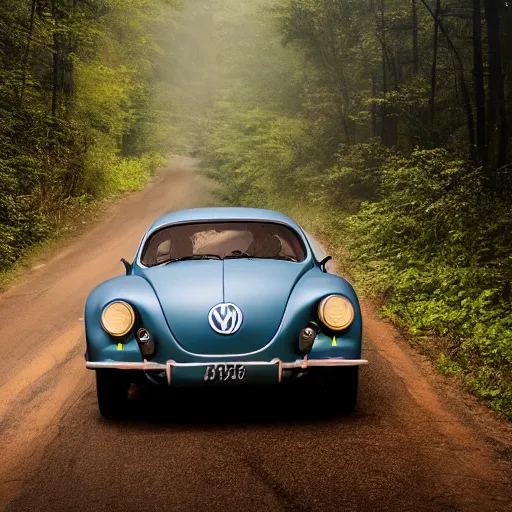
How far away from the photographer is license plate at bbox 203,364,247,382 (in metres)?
4.39

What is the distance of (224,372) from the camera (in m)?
4.40

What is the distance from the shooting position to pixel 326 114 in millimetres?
20906

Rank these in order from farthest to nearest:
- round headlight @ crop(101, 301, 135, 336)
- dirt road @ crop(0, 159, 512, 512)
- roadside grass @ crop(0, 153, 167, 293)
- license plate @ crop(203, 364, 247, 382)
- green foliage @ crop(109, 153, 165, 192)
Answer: green foliage @ crop(109, 153, 165, 192) → roadside grass @ crop(0, 153, 167, 293) → round headlight @ crop(101, 301, 135, 336) → license plate @ crop(203, 364, 247, 382) → dirt road @ crop(0, 159, 512, 512)

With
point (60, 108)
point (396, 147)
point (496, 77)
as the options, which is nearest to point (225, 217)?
point (496, 77)

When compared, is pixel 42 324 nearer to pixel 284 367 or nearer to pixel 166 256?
pixel 166 256

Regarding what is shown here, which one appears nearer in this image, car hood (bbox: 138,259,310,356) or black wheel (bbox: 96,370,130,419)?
car hood (bbox: 138,259,310,356)

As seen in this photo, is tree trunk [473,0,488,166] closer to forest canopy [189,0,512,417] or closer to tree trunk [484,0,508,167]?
forest canopy [189,0,512,417]

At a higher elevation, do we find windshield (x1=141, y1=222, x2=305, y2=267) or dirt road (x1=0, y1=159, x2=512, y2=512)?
windshield (x1=141, y1=222, x2=305, y2=267)

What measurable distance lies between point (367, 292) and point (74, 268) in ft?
22.5

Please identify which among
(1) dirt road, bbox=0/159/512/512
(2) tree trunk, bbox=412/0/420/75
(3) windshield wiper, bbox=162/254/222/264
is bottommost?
(1) dirt road, bbox=0/159/512/512

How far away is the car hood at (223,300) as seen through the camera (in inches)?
175

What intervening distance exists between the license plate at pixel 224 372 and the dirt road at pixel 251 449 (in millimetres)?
396

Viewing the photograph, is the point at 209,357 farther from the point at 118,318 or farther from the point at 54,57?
the point at 54,57

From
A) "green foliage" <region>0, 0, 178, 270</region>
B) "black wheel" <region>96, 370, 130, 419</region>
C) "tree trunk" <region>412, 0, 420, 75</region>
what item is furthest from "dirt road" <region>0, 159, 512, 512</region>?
"tree trunk" <region>412, 0, 420, 75</region>
